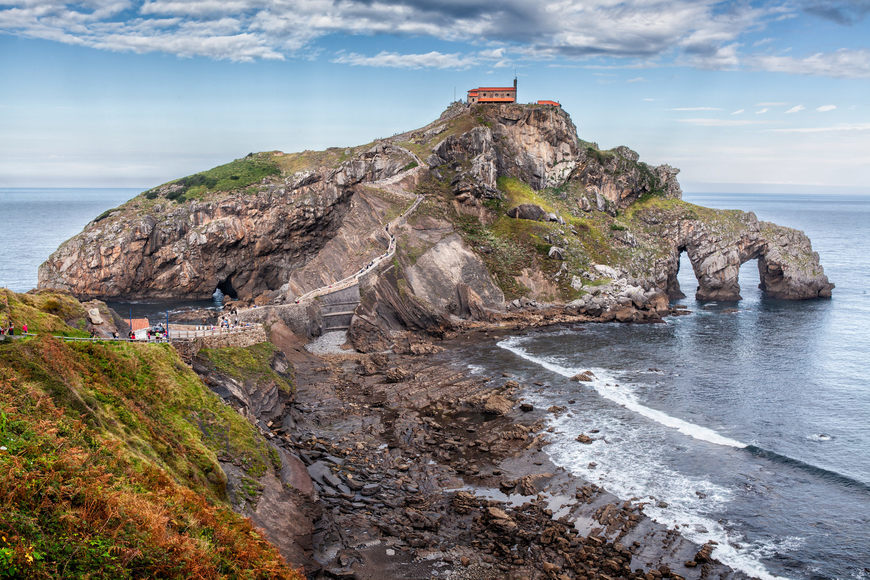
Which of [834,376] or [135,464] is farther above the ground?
[135,464]

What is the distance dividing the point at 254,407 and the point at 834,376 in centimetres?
5859

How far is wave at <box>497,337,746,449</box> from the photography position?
46750 millimetres

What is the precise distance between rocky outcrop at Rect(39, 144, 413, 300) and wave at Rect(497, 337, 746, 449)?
47.0 m

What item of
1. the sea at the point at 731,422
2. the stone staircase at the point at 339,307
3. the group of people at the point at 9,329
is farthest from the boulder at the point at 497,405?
the group of people at the point at 9,329

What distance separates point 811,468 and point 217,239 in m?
88.3

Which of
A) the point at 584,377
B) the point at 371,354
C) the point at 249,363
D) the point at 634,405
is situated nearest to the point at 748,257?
the point at 584,377

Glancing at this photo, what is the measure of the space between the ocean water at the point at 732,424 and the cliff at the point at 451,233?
42.3ft

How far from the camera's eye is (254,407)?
44.8 metres

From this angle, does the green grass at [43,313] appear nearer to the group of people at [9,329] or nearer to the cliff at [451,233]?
the group of people at [9,329]

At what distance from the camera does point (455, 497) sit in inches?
1452

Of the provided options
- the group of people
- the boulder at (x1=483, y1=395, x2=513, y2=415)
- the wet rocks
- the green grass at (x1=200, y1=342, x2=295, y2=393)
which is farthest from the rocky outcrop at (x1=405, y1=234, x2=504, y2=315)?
the group of people

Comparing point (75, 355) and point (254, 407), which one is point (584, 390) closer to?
point (254, 407)

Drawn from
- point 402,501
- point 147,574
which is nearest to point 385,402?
point 402,501

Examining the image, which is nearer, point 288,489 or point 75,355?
point 75,355
